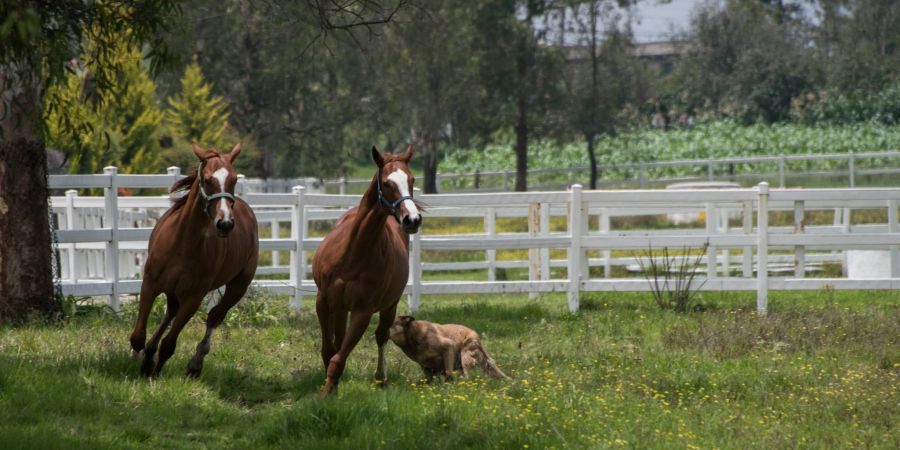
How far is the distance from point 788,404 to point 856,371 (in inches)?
62.7

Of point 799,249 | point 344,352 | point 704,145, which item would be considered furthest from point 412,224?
point 704,145

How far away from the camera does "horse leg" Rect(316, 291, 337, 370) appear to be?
9.44 metres

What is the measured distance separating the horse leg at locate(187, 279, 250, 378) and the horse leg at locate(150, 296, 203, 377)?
253 mm

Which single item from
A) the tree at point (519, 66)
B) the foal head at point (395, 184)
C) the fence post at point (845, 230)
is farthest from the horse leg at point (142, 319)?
the tree at point (519, 66)

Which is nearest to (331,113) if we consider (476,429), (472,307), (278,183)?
(278,183)

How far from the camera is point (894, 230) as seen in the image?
1612 centimetres

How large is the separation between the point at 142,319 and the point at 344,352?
1.74 meters

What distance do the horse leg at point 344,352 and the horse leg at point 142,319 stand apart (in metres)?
1.57

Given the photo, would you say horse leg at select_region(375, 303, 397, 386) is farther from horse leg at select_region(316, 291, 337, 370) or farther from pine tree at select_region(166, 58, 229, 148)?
pine tree at select_region(166, 58, 229, 148)

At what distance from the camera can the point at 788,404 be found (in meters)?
9.07

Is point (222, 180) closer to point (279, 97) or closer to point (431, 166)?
point (431, 166)

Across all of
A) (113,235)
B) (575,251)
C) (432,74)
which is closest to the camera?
(113,235)

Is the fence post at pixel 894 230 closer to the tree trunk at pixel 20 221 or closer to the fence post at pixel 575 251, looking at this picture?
the fence post at pixel 575 251

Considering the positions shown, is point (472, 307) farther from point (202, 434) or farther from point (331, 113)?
point (331, 113)
